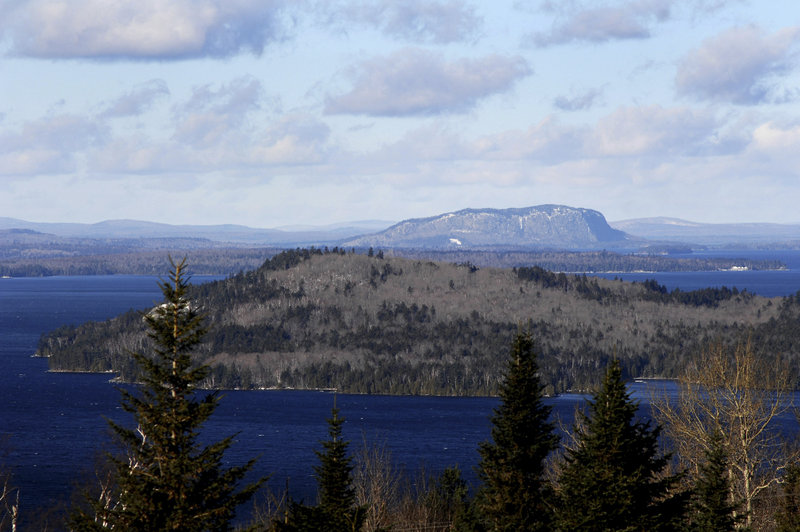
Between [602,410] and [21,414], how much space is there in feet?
501

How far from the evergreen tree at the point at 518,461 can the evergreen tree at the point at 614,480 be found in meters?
1.15

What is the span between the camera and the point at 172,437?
27.7 m

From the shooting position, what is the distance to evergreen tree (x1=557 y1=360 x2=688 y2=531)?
3384 cm

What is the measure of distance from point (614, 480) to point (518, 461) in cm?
411

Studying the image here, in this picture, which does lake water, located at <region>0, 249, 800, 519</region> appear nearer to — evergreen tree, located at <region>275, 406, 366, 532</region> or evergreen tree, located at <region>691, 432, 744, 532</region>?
evergreen tree, located at <region>691, 432, 744, 532</region>

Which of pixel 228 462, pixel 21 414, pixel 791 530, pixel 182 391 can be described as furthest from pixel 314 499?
pixel 21 414

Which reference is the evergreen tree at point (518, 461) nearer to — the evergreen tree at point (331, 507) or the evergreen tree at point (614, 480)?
the evergreen tree at point (614, 480)

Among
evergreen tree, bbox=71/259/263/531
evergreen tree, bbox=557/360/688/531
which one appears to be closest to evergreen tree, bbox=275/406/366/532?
evergreen tree, bbox=71/259/263/531

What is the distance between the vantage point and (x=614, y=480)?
3419 cm

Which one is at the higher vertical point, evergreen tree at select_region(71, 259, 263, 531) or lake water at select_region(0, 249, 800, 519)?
evergreen tree at select_region(71, 259, 263, 531)

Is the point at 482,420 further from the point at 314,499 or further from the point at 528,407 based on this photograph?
the point at 528,407

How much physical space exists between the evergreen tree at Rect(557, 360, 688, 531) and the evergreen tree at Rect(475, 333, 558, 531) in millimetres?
1151

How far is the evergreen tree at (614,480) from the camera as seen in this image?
33844 millimetres

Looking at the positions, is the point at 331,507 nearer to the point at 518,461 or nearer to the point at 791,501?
the point at 518,461
